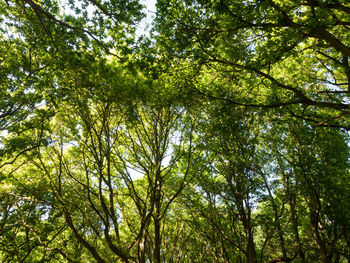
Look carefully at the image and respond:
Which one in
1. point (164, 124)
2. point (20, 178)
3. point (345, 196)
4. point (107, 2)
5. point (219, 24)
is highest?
point (107, 2)

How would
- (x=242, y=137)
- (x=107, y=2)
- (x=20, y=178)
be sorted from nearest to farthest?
1. (x=107, y=2)
2. (x=242, y=137)
3. (x=20, y=178)

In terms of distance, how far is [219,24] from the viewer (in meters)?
7.04

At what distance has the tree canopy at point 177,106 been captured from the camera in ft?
22.2

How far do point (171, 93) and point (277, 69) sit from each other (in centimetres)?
643

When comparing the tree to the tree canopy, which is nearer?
the tree

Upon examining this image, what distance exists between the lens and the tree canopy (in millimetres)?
6758

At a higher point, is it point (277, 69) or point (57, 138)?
point (277, 69)

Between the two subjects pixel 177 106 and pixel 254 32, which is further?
pixel 177 106

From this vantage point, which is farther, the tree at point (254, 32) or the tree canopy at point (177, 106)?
the tree canopy at point (177, 106)

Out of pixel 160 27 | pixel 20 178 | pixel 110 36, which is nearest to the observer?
pixel 160 27

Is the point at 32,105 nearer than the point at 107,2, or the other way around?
the point at 107,2

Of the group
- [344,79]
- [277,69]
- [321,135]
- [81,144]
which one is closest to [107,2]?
Answer: [81,144]

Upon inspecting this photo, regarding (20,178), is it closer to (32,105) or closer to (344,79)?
(32,105)

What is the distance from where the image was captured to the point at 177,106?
10.2 metres
